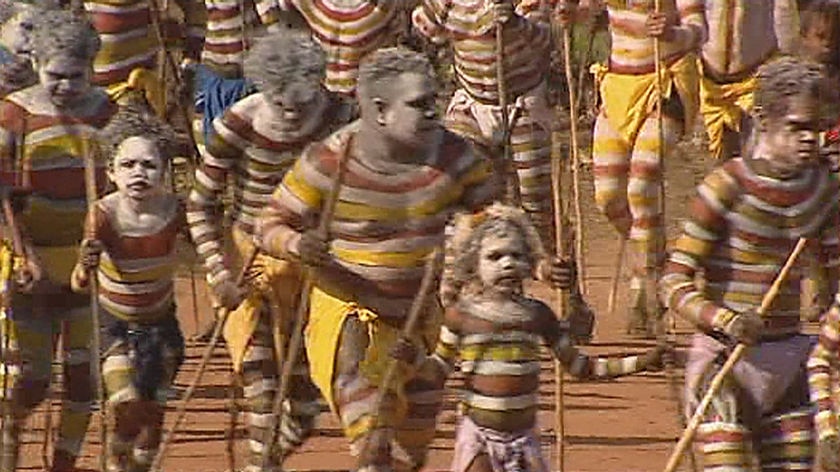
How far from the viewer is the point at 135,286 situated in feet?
35.5

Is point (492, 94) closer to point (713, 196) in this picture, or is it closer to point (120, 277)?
point (120, 277)

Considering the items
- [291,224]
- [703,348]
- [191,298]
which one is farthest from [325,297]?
[191,298]

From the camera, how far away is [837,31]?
1346 cm

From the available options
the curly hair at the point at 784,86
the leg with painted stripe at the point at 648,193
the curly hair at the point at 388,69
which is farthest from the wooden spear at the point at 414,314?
the leg with painted stripe at the point at 648,193

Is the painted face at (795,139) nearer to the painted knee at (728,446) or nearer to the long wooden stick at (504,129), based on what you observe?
the painted knee at (728,446)

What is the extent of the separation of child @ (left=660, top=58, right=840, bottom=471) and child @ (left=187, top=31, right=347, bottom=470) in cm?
175

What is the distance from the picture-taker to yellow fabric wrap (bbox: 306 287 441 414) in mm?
9969

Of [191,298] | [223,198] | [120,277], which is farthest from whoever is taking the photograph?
[191,298]

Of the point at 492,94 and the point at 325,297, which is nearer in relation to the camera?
the point at 325,297

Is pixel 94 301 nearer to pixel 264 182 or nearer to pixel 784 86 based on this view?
pixel 264 182

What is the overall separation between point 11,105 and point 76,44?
31cm

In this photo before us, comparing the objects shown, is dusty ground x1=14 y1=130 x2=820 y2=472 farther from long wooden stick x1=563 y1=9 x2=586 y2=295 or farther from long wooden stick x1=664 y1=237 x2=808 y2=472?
long wooden stick x1=664 y1=237 x2=808 y2=472

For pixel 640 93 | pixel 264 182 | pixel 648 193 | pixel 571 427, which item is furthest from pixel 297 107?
pixel 648 193

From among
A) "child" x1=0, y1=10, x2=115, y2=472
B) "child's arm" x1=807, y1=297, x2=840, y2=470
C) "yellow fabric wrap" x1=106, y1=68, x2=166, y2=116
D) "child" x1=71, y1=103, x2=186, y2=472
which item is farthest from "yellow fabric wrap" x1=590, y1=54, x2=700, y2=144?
"child's arm" x1=807, y1=297, x2=840, y2=470
